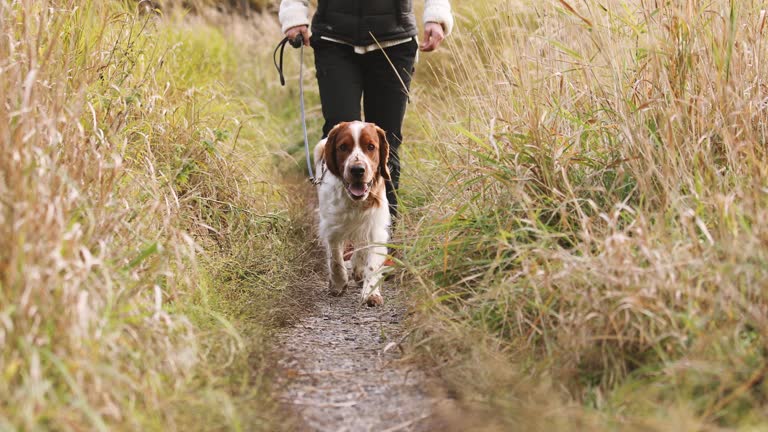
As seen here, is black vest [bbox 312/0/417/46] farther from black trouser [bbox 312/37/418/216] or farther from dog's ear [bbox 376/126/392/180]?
dog's ear [bbox 376/126/392/180]

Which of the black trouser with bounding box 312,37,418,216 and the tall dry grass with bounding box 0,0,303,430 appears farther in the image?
the black trouser with bounding box 312,37,418,216

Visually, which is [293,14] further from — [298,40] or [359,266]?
[359,266]

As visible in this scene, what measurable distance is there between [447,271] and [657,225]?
883 mm

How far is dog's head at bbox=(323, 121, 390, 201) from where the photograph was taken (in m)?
3.74

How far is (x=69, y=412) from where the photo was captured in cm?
171


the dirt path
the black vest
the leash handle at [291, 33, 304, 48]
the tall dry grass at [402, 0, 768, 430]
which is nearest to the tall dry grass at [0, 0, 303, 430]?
the dirt path

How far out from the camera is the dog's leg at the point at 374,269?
370cm

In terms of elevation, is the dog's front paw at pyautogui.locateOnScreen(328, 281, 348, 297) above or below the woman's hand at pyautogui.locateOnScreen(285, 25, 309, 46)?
below

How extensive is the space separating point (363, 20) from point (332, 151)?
2.16 feet

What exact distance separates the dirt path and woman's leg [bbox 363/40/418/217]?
0.95 meters

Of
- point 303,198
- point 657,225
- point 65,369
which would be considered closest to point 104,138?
point 65,369

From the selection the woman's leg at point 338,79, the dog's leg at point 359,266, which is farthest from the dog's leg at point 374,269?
the woman's leg at point 338,79

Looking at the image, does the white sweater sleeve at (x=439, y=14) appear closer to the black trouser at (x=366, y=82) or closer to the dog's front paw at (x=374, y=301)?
the black trouser at (x=366, y=82)

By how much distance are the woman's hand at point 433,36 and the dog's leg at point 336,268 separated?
1.07 metres
